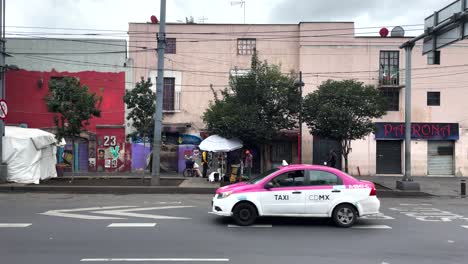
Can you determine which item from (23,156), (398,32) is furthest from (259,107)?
(398,32)

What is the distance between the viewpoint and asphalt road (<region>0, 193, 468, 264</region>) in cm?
751

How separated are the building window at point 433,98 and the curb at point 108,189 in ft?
56.1

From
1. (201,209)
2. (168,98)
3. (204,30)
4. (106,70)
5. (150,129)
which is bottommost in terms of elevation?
(201,209)

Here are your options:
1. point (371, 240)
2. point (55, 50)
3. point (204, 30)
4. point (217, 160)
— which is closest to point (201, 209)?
point (371, 240)

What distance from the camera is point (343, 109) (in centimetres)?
2048

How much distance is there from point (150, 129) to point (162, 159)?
8671mm

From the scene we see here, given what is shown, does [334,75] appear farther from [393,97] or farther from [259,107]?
[259,107]

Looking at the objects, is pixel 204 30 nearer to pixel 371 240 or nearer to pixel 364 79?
pixel 364 79

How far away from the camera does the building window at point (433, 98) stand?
28281mm

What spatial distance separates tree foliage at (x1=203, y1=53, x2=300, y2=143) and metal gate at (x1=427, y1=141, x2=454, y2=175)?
12.0 m

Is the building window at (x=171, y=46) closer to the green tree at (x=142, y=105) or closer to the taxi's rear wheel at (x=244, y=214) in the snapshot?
the green tree at (x=142, y=105)

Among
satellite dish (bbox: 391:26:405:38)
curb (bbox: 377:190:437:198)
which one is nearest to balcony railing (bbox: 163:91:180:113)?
curb (bbox: 377:190:437:198)

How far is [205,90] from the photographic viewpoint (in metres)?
28.8

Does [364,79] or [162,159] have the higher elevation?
[364,79]
